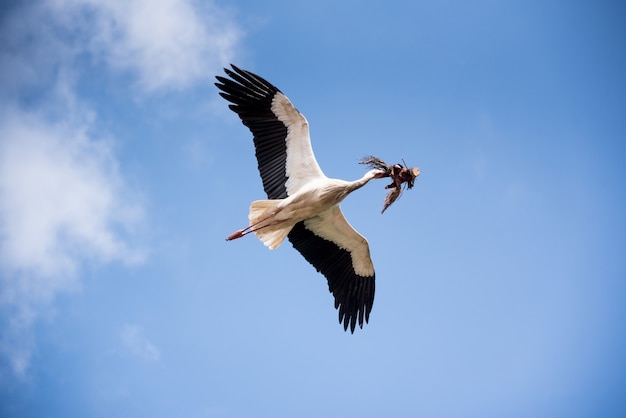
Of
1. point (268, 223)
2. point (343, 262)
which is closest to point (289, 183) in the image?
point (268, 223)

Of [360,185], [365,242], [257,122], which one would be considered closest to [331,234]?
[365,242]

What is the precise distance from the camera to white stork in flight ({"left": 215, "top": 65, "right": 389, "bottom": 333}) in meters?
11.0

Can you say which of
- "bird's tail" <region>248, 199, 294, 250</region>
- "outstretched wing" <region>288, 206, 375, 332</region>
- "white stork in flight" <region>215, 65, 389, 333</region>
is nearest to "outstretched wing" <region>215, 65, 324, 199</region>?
"white stork in flight" <region>215, 65, 389, 333</region>

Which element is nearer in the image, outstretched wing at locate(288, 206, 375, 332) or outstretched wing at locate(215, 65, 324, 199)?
outstretched wing at locate(215, 65, 324, 199)

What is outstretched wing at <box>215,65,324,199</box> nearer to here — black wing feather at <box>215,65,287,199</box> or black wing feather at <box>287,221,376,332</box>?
black wing feather at <box>215,65,287,199</box>

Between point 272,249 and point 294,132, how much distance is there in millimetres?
1747

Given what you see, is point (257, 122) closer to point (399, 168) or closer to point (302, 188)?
point (302, 188)

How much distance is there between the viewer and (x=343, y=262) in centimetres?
1208

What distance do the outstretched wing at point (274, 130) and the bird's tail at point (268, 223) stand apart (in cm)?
45

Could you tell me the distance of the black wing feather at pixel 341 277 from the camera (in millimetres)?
11930

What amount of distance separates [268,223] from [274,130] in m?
1.39

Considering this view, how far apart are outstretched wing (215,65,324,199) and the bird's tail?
1.48 ft

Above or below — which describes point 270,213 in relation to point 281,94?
below

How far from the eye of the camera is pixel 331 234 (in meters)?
11.9
